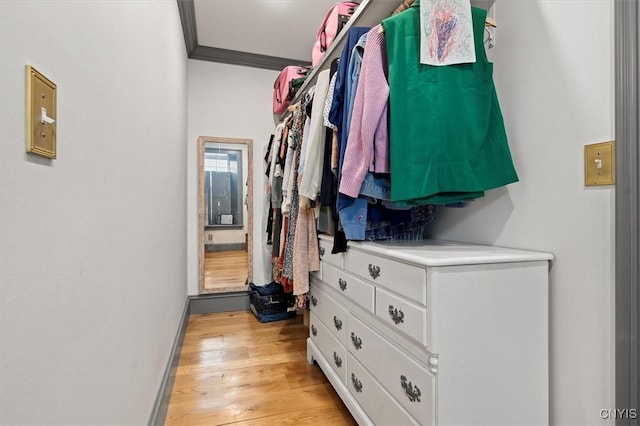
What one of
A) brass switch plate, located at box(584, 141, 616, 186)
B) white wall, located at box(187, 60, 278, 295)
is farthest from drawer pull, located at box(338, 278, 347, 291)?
white wall, located at box(187, 60, 278, 295)

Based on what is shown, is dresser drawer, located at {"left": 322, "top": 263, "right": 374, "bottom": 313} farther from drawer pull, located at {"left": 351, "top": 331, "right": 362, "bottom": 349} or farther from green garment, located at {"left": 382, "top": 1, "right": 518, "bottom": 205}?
green garment, located at {"left": 382, "top": 1, "right": 518, "bottom": 205}

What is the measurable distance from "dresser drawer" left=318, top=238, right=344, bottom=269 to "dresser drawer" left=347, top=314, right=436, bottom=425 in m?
0.28

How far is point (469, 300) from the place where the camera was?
3.06 ft

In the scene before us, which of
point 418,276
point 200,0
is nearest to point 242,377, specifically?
point 418,276

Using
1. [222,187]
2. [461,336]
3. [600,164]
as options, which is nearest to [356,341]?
[461,336]

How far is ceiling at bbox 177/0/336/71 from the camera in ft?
7.63

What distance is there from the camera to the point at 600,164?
0.88 m

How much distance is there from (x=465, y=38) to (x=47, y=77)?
1188 mm

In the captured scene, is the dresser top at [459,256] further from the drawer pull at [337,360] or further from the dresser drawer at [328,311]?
the drawer pull at [337,360]

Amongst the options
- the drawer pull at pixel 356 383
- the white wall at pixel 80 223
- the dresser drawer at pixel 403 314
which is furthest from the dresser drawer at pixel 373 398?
the white wall at pixel 80 223

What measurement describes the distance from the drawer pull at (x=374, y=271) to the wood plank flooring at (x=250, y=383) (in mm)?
792

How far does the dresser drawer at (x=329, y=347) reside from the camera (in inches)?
59.6

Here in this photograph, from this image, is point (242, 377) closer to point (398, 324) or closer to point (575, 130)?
point (398, 324)

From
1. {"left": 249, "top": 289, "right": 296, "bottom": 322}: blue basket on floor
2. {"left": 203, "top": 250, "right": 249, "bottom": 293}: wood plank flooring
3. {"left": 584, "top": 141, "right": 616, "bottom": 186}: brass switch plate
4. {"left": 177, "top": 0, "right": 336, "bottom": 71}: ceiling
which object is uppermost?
{"left": 177, "top": 0, "right": 336, "bottom": 71}: ceiling
